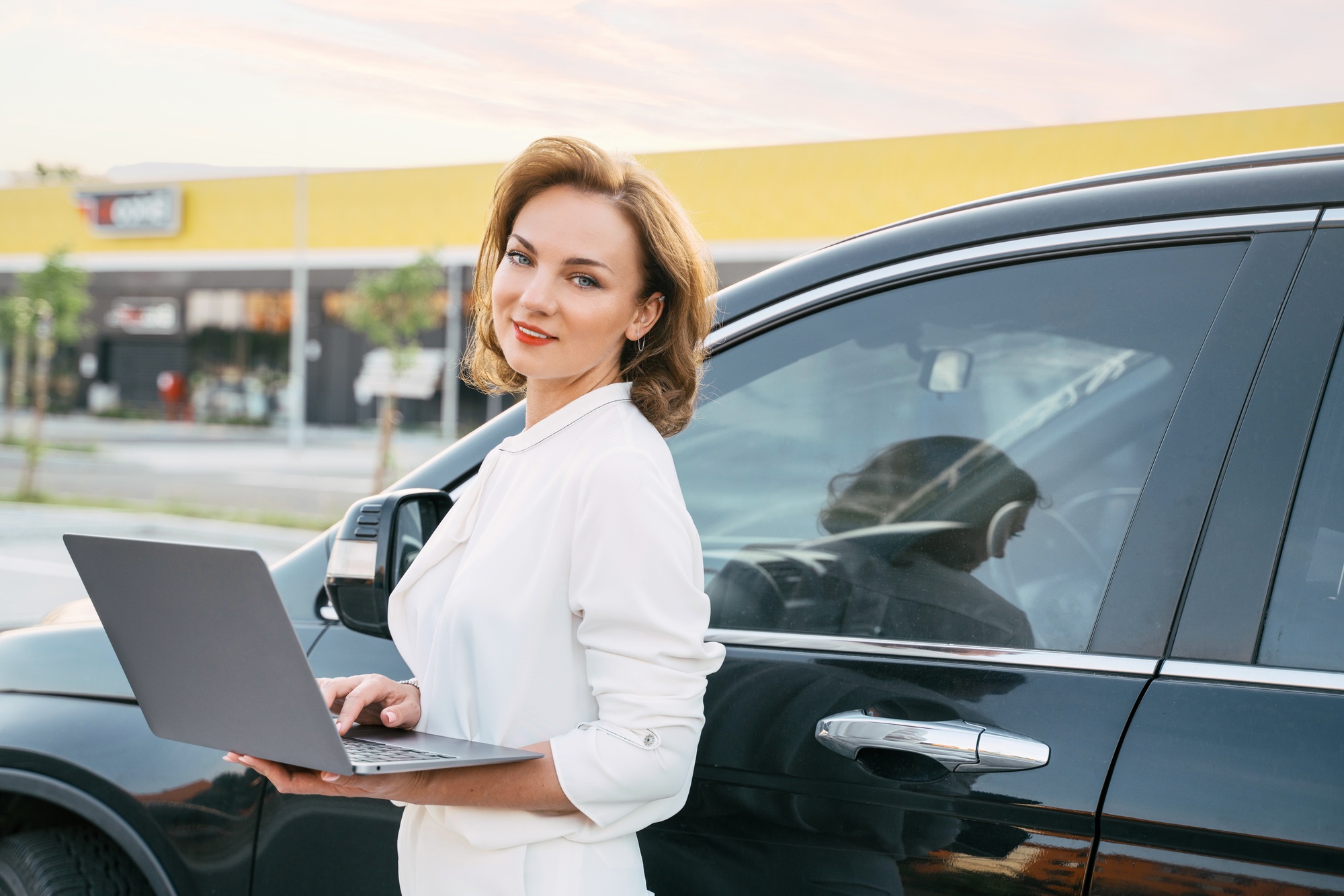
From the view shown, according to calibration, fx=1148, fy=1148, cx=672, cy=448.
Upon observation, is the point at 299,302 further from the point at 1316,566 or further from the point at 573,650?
the point at 1316,566

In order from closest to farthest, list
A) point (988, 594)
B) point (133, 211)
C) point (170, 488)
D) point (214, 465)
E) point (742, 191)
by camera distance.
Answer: point (988, 594)
point (170, 488)
point (742, 191)
point (214, 465)
point (133, 211)

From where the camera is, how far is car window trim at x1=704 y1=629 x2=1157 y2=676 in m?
1.42

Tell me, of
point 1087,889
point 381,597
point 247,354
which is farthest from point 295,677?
point 247,354

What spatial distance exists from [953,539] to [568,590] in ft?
2.10

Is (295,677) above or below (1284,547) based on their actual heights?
below

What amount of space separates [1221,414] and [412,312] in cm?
1619

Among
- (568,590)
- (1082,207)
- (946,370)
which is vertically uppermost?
(1082,207)

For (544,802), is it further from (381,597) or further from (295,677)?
(381,597)

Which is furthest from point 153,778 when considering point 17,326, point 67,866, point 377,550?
point 17,326

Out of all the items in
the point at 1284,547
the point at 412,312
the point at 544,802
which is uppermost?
the point at 1284,547

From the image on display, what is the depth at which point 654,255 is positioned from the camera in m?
1.49

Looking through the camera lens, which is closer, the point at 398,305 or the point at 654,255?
the point at 654,255

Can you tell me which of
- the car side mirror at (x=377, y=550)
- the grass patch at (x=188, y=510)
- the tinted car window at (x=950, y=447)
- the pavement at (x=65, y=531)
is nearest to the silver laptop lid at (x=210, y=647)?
the car side mirror at (x=377, y=550)

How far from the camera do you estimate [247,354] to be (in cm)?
3209
